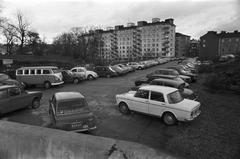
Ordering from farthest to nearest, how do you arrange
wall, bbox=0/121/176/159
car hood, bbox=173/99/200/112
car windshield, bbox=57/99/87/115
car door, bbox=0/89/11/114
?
car door, bbox=0/89/11/114
car hood, bbox=173/99/200/112
car windshield, bbox=57/99/87/115
wall, bbox=0/121/176/159

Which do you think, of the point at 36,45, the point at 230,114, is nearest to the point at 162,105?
the point at 230,114

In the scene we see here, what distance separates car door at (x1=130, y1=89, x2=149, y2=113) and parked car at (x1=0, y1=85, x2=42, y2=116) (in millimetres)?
5974

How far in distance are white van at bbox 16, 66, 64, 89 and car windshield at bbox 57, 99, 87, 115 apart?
10.6 metres

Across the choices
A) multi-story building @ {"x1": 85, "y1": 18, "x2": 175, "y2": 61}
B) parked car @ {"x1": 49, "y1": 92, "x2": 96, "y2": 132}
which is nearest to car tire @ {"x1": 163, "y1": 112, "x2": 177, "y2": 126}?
parked car @ {"x1": 49, "y1": 92, "x2": 96, "y2": 132}

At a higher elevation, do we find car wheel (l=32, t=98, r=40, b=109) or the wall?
the wall

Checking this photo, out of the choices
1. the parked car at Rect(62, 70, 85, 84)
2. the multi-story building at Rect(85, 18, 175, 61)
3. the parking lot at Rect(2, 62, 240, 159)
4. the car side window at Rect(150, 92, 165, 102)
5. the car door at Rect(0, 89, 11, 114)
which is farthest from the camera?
the multi-story building at Rect(85, 18, 175, 61)

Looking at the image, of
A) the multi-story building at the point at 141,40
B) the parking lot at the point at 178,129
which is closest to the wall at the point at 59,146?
the parking lot at the point at 178,129

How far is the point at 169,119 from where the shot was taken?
8.19 metres

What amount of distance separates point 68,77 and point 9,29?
34.1 m

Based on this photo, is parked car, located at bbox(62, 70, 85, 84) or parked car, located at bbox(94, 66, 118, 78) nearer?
parked car, located at bbox(62, 70, 85, 84)

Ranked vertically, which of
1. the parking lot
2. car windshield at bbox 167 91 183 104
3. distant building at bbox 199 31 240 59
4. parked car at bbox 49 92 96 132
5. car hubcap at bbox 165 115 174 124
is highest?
distant building at bbox 199 31 240 59

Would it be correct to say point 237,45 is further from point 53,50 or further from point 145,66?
point 53,50

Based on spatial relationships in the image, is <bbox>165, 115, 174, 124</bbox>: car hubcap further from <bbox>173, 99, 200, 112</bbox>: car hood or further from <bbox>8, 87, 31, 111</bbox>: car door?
<bbox>8, 87, 31, 111</bbox>: car door

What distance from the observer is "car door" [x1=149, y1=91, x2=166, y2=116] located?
833 centimetres
